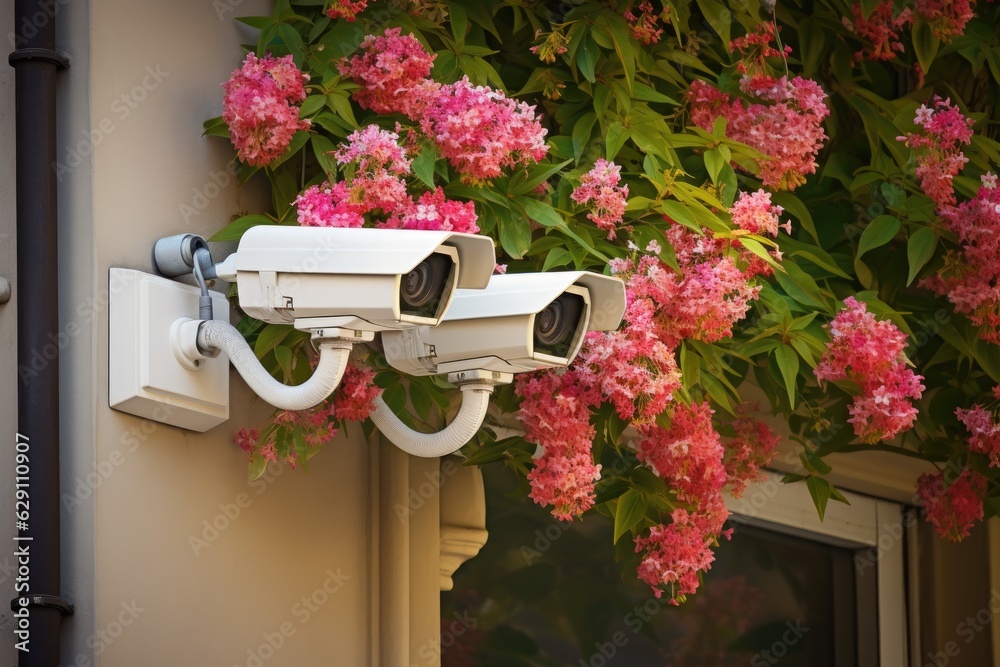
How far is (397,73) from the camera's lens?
94.8 inches

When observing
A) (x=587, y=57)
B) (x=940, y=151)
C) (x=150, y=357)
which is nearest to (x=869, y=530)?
(x=940, y=151)

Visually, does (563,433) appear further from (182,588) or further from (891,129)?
(891,129)

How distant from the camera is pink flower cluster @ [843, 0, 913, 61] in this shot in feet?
10.2

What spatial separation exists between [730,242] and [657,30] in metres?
0.47

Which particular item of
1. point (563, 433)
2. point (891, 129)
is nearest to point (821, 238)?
point (891, 129)

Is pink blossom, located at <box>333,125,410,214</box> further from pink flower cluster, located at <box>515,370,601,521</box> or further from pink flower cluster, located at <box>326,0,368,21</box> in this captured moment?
pink flower cluster, located at <box>515,370,601,521</box>

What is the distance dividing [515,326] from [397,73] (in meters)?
0.49

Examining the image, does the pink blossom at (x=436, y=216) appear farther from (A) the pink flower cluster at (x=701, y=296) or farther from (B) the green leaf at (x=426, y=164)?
(A) the pink flower cluster at (x=701, y=296)

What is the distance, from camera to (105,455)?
223 centimetres

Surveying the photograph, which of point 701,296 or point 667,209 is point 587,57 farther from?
point 701,296

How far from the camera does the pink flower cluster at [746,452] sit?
2.88m

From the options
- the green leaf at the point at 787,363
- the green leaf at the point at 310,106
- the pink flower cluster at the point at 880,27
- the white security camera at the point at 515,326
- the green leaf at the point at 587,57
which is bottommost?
the green leaf at the point at 787,363

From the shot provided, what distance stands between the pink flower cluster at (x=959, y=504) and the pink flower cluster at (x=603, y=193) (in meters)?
1.09

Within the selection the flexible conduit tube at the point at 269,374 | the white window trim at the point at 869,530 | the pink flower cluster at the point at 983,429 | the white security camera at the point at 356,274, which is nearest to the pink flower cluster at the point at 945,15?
the pink flower cluster at the point at 983,429
